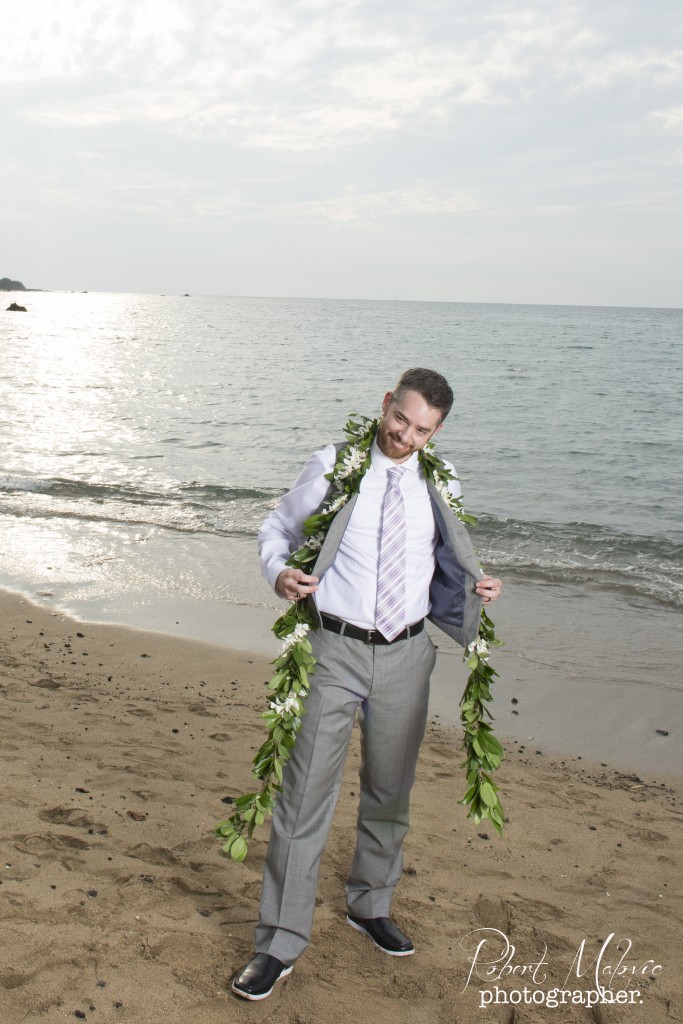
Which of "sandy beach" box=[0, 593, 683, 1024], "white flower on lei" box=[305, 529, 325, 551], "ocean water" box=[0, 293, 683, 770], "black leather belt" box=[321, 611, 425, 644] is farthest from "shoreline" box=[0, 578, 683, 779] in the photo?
"white flower on lei" box=[305, 529, 325, 551]

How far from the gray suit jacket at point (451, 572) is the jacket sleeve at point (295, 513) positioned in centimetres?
18

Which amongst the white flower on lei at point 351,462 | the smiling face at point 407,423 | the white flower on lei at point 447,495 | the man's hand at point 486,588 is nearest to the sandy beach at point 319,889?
the man's hand at point 486,588

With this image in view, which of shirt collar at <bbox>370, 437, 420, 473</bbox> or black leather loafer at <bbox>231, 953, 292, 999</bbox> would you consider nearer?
black leather loafer at <bbox>231, 953, 292, 999</bbox>

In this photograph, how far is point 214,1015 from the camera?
11.7 feet

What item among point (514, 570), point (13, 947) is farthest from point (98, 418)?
point (13, 947)

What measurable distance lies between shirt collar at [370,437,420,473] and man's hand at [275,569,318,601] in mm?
615

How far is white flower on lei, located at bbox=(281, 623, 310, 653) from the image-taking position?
12.0 ft

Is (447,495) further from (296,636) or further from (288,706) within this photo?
(288,706)

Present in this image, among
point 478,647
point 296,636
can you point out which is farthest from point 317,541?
point 478,647

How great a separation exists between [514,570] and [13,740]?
7834mm

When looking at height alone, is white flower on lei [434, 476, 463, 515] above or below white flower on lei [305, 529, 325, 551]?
above

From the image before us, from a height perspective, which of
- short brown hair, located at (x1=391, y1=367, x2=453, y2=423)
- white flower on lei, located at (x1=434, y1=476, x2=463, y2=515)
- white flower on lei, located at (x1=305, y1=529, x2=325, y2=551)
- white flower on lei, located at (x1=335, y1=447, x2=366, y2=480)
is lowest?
white flower on lei, located at (x1=305, y1=529, x2=325, y2=551)

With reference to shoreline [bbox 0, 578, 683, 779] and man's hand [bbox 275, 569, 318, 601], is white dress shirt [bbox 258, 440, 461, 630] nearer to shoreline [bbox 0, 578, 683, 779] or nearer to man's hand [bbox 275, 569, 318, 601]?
man's hand [bbox 275, 569, 318, 601]

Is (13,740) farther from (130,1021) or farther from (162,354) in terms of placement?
(162,354)
